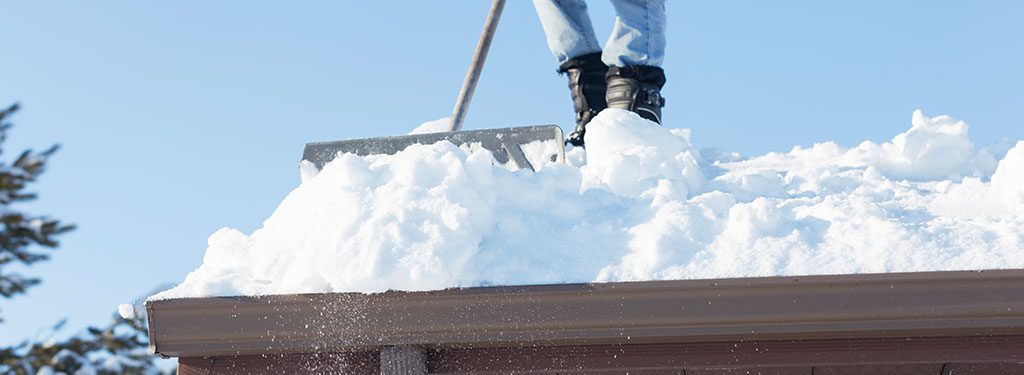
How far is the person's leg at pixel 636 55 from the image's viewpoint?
455 cm

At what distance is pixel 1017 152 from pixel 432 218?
1823mm

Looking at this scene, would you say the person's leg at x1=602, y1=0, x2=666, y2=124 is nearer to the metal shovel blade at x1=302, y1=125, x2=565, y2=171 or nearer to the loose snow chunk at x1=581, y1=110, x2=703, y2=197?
the loose snow chunk at x1=581, y1=110, x2=703, y2=197

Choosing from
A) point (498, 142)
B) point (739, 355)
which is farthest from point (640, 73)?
point (739, 355)

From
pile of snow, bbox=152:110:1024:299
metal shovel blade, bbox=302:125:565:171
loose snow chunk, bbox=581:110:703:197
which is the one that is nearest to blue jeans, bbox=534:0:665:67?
loose snow chunk, bbox=581:110:703:197

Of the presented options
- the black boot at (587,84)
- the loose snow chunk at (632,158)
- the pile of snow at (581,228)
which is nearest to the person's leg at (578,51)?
the black boot at (587,84)

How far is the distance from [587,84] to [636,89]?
50 cm

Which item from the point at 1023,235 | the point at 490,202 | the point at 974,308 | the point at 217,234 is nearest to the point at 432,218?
the point at 490,202

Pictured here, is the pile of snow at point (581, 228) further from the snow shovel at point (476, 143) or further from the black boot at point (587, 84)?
the black boot at point (587, 84)

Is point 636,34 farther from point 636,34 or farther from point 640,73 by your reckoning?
point 640,73

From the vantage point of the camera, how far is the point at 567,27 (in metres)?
5.04

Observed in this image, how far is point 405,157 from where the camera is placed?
3014 millimetres

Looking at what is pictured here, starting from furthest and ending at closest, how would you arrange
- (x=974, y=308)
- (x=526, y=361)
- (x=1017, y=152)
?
(x=1017, y=152) → (x=526, y=361) → (x=974, y=308)

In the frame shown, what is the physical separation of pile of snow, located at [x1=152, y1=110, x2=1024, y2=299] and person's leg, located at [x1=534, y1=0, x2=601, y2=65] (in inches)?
67.6

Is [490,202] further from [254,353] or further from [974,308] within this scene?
[974,308]
